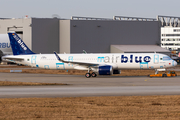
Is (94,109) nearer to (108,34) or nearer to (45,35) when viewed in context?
(45,35)

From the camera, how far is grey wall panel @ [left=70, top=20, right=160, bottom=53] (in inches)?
3263

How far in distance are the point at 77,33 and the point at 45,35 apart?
343 inches

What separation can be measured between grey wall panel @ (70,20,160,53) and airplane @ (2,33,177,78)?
1338 inches

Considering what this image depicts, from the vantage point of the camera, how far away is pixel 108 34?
85.8 meters

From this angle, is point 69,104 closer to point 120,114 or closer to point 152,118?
point 120,114

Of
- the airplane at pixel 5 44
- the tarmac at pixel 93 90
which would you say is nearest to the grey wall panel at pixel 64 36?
the airplane at pixel 5 44

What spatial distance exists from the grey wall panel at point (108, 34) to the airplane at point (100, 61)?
34.0 meters

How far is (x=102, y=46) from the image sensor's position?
85875 mm

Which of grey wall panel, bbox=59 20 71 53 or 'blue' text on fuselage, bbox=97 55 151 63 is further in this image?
grey wall panel, bbox=59 20 71 53

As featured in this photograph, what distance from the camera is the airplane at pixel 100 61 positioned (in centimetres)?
4438

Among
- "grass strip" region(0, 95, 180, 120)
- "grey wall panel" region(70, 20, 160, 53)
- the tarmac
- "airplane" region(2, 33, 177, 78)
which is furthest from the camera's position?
"grey wall panel" region(70, 20, 160, 53)

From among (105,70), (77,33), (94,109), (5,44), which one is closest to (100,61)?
(105,70)

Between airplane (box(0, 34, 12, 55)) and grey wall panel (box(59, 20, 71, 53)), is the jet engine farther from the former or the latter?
airplane (box(0, 34, 12, 55))

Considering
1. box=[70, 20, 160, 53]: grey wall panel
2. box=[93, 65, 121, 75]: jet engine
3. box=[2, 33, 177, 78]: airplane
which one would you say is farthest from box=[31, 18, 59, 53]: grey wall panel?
box=[93, 65, 121, 75]: jet engine
